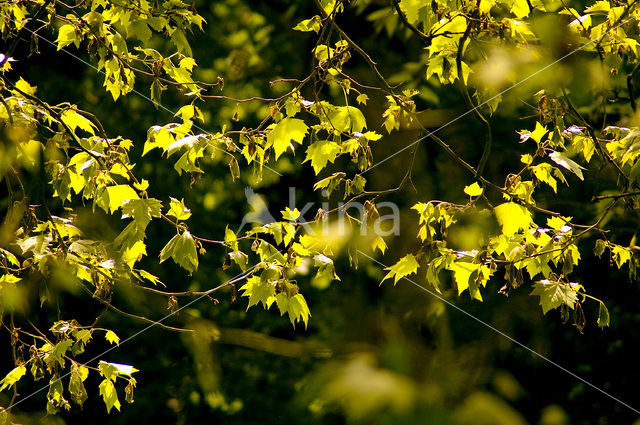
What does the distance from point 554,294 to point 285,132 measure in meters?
1.06

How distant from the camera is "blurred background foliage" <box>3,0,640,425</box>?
472 cm

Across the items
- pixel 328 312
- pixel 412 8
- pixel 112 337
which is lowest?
pixel 328 312

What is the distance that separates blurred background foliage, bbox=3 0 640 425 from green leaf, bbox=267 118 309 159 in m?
1.98

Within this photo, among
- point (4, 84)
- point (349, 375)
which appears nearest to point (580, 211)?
point (349, 375)

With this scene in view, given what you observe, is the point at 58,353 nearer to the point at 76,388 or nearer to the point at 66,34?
the point at 76,388

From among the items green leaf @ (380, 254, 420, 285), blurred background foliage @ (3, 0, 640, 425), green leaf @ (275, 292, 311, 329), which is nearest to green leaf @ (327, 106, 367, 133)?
green leaf @ (380, 254, 420, 285)

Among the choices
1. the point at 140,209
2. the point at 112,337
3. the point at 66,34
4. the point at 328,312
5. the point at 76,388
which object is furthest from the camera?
the point at 328,312

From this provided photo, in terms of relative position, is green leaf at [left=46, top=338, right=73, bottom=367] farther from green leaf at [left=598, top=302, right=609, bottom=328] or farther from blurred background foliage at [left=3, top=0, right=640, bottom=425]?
green leaf at [left=598, top=302, right=609, bottom=328]

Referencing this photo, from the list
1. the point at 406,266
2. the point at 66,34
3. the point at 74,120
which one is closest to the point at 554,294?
the point at 406,266

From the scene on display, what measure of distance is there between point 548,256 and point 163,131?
1.42m

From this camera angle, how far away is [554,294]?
8.36 ft

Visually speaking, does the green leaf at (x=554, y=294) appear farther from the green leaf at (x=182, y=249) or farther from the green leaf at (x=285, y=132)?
the green leaf at (x=182, y=249)

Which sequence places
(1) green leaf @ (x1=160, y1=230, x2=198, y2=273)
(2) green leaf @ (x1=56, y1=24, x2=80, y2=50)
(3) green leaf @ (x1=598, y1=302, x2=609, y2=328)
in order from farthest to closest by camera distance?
(2) green leaf @ (x1=56, y1=24, x2=80, y2=50) → (3) green leaf @ (x1=598, y1=302, x2=609, y2=328) → (1) green leaf @ (x1=160, y1=230, x2=198, y2=273)

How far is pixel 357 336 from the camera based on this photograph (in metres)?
4.96
